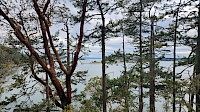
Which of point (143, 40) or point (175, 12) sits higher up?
point (175, 12)

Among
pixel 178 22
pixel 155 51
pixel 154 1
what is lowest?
pixel 155 51

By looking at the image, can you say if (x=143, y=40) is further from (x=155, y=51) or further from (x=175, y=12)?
(x=175, y=12)

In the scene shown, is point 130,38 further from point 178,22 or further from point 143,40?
point 178,22

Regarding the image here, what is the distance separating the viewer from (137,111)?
12.6 m

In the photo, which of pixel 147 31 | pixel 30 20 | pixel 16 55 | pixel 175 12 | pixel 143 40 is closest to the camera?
pixel 30 20

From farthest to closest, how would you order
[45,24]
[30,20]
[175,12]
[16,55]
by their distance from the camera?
[175,12], [16,55], [30,20], [45,24]

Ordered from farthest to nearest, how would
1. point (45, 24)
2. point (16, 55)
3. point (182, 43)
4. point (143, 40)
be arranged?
point (143, 40), point (182, 43), point (16, 55), point (45, 24)

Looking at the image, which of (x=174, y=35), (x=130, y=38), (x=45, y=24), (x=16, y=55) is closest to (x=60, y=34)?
(x=16, y=55)

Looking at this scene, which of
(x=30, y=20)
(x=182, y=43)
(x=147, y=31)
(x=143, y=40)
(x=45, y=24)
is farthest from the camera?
(x=143, y=40)

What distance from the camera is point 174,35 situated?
35.8ft

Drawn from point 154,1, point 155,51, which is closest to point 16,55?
point 154,1

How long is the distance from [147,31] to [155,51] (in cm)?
165

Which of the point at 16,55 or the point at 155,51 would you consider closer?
the point at 16,55

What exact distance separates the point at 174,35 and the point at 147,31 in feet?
5.09
